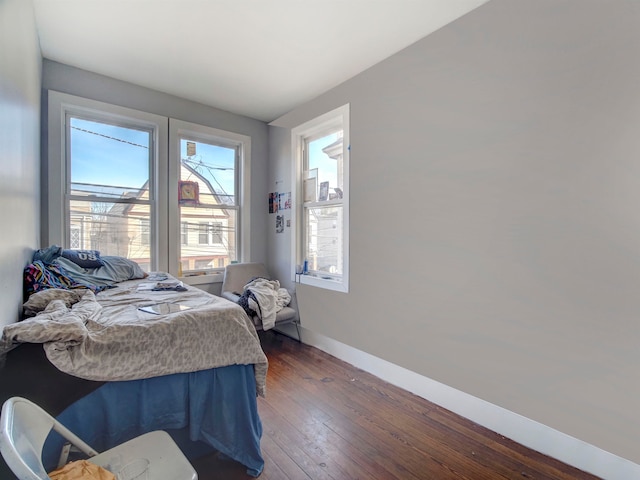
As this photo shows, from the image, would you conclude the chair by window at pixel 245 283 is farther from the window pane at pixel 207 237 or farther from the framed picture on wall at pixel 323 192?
the framed picture on wall at pixel 323 192

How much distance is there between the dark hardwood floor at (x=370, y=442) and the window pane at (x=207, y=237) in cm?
163

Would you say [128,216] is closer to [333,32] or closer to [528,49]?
[333,32]

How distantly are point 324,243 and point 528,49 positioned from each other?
214 centimetres

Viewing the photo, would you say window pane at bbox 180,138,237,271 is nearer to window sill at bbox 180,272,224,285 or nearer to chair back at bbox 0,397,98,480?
window sill at bbox 180,272,224,285

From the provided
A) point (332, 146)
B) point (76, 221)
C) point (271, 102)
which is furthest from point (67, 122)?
point (332, 146)

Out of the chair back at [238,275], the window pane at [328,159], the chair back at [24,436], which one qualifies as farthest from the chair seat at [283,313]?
the chair back at [24,436]


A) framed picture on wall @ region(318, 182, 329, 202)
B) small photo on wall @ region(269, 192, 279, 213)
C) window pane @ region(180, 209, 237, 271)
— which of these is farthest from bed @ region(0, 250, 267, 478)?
small photo on wall @ region(269, 192, 279, 213)

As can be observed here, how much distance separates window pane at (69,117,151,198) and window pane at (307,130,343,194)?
1682 millimetres

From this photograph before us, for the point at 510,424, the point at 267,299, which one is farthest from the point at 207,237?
the point at 510,424

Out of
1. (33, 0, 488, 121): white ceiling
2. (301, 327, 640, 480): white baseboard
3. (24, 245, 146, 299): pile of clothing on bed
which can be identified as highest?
(33, 0, 488, 121): white ceiling

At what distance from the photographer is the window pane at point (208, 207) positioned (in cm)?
328

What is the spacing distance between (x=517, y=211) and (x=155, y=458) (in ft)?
6.74

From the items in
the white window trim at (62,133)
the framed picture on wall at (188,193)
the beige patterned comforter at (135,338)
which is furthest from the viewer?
the framed picture on wall at (188,193)

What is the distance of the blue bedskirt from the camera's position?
3.92 ft
